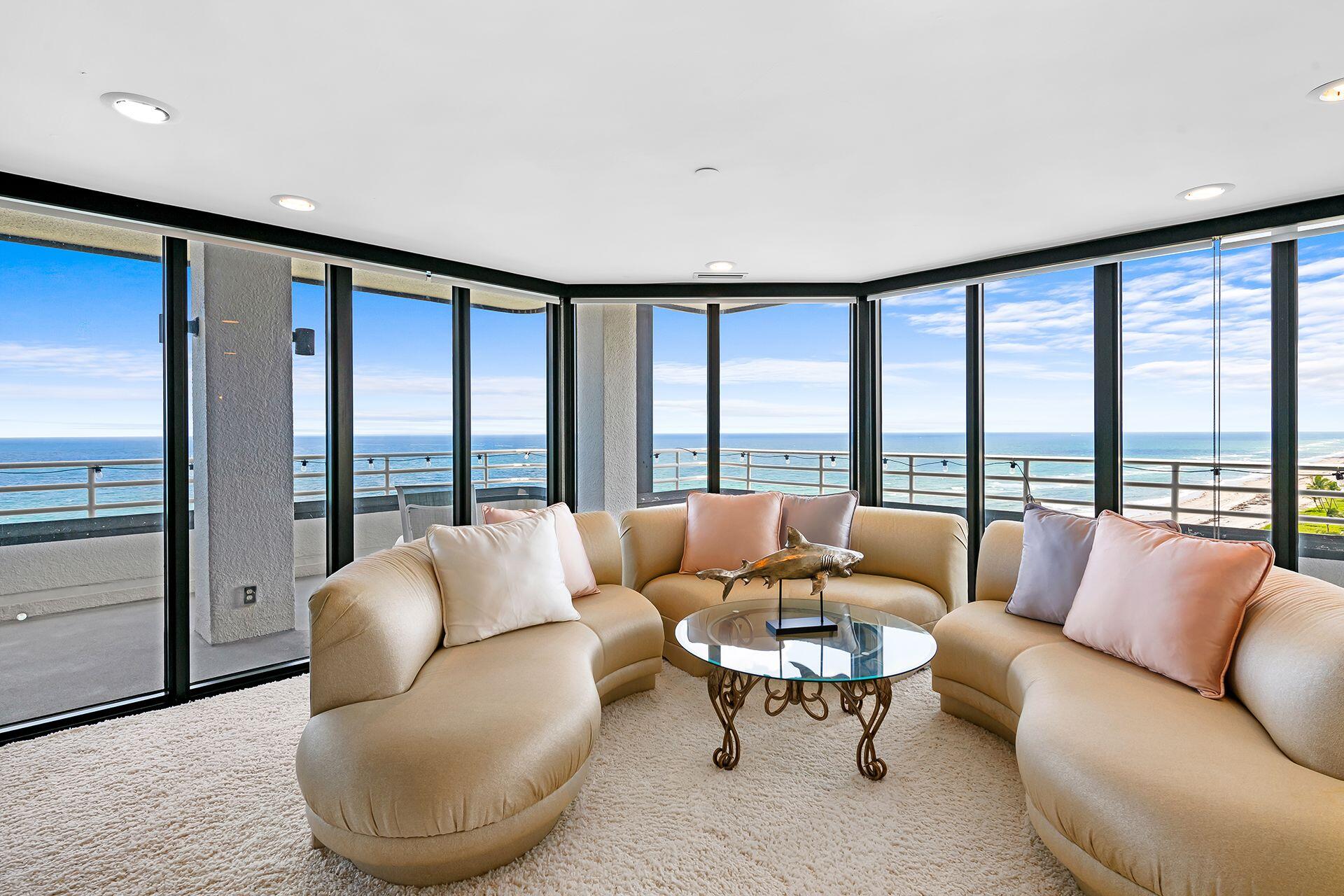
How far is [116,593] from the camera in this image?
10.2 feet

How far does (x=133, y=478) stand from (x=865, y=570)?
3.96m

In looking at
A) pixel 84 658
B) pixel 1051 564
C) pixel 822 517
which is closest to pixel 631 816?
pixel 1051 564

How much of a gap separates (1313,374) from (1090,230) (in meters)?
1.21

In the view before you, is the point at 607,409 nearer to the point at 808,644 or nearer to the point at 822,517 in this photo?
the point at 822,517

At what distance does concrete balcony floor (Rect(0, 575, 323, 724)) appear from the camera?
288 cm

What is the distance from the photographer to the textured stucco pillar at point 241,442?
330 centimetres

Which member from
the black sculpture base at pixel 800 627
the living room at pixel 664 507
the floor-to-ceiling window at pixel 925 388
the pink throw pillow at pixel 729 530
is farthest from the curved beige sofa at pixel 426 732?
the floor-to-ceiling window at pixel 925 388

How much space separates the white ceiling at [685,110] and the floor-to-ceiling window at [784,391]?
170 cm

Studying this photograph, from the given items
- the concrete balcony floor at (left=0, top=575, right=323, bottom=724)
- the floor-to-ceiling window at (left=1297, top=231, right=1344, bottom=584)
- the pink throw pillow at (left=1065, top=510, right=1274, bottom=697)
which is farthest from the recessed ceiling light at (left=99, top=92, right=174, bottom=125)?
the floor-to-ceiling window at (left=1297, top=231, right=1344, bottom=584)

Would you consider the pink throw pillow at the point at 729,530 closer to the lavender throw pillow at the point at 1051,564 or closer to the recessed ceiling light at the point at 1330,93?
the lavender throw pillow at the point at 1051,564

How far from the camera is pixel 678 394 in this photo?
509 centimetres

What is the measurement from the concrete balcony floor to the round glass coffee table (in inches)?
103

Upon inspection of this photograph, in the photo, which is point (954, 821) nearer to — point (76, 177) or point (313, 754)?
point (313, 754)

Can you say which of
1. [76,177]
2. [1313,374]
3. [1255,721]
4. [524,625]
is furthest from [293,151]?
[1313,374]
